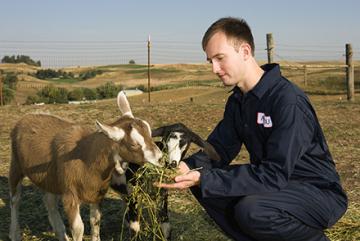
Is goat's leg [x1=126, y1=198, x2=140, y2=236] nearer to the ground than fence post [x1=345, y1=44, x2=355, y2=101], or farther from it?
nearer to the ground

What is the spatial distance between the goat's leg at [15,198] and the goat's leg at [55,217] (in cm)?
35

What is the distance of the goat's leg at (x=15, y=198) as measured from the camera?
579cm

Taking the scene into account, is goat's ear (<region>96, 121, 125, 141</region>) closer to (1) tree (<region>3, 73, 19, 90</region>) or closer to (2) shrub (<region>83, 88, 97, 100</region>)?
(2) shrub (<region>83, 88, 97, 100</region>)

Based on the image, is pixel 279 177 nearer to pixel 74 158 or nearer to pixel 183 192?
pixel 74 158

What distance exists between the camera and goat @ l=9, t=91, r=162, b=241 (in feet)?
15.9

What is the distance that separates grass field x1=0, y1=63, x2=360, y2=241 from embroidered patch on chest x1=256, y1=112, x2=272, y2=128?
1.92m

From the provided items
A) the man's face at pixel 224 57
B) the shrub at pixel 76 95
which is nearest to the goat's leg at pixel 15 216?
the man's face at pixel 224 57

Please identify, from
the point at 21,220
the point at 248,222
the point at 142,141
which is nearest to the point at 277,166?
the point at 248,222

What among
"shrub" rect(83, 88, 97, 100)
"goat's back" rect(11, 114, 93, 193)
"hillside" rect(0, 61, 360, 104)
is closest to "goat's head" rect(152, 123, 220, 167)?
"goat's back" rect(11, 114, 93, 193)

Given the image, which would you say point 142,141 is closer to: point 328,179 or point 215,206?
point 215,206

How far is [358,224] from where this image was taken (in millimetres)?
5422

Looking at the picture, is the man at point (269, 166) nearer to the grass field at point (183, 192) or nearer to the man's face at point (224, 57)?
the man's face at point (224, 57)

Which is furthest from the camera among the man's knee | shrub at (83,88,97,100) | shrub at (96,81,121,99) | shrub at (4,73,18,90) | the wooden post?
shrub at (4,73,18,90)

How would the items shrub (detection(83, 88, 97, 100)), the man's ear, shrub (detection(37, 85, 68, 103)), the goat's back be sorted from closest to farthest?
the man's ear → the goat's back → shrub (detection(37, 85, 68, 103)) → shrub (detection(83, 88, 97, 100))
